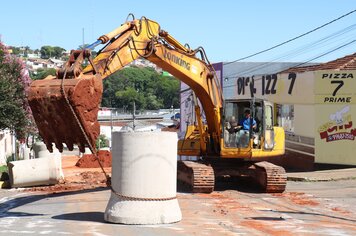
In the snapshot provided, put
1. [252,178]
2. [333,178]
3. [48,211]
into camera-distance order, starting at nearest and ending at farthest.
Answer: [48,211], [252,178], [333,178]

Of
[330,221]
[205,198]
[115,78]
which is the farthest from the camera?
[115,78]

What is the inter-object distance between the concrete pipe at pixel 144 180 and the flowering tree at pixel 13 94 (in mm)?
14869

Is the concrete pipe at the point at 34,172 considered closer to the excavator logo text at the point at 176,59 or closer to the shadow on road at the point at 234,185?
the shadow on road at the point at 234,185

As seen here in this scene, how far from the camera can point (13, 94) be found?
84.6ft

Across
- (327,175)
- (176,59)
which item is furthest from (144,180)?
(327,175)

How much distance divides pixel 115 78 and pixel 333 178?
118132mm

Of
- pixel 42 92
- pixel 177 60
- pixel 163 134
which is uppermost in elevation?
pixel 177 60

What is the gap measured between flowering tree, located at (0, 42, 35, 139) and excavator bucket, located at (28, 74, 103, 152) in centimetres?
1396

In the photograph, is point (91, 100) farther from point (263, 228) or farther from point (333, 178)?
point (333, 178)

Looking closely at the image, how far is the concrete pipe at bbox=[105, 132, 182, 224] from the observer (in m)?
11.7

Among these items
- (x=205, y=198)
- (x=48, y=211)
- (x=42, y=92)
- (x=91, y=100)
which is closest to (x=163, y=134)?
(x=91, y=100)

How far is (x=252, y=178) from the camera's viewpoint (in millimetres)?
20672

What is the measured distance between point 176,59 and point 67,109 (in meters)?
6.72

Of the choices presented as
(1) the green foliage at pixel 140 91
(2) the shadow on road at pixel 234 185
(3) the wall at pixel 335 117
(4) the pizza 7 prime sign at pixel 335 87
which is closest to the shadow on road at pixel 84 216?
(2) the shadow on road at pixel 234 185
